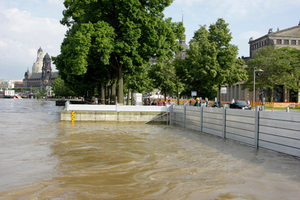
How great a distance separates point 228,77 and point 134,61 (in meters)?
17.1

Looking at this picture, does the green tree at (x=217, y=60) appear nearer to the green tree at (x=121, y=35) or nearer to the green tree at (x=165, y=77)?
the green tree at (x=121, y=35)

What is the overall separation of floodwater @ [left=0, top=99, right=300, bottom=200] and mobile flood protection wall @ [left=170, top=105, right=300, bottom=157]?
48 centimetres

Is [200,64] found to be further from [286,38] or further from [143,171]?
[286,38]

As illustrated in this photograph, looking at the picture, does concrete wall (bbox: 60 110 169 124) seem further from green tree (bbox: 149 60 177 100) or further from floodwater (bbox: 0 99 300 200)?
green tree (bbox: 149 60 177 100)

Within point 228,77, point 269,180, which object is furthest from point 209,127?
point 228,77

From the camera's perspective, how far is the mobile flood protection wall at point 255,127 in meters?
11.2

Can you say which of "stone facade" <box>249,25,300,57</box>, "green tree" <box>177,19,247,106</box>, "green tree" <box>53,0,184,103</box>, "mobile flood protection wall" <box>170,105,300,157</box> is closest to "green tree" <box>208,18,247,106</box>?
"green tree" <box>177,19,247,106</box>

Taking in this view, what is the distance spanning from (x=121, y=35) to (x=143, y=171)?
2267 cm

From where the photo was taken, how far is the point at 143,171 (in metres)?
9.06

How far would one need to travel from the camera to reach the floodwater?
23.3 feet

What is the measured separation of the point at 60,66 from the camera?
3450 centimetres

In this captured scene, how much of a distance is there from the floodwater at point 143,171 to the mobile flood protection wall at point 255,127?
1.59ft

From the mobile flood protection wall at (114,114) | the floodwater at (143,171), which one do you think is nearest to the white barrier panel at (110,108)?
the mobile flood protection wall at (114,114)

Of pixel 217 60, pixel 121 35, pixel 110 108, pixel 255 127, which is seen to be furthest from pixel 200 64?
pixel 255 127
